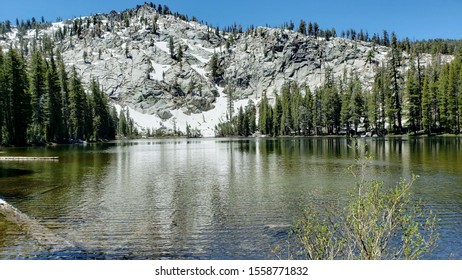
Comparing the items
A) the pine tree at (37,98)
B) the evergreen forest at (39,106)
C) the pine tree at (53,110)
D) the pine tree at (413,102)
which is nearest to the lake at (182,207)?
the evergreen forest at (39,106)

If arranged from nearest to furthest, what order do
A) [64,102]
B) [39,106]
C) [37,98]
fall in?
[39,106] < [37,98] < [64,102]

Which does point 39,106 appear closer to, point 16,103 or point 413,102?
point 16,103

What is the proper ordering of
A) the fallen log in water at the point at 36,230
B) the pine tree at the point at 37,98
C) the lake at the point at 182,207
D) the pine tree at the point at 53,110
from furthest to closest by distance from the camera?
1. the pine tree at the point at 53,110
2. the pine tree at the point at 37,98
3. the fallen log in water at the point at 36,230
4. the lake at the point at 182,207

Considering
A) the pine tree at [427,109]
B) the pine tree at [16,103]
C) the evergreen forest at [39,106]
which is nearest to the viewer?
the pine tree at [16,103]

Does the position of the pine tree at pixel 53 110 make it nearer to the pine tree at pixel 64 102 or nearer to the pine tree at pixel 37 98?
the pine tree at pixel 37 98

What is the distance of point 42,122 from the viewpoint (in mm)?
78250

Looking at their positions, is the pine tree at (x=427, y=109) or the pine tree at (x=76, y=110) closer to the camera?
the pine tree at (x=427, y=109)

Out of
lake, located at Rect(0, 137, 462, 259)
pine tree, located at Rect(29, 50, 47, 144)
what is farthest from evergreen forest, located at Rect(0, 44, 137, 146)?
lake, located at Rect(0, 137, 462, 259)

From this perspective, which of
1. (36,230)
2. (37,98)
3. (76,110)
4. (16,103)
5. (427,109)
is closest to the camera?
(36,230)

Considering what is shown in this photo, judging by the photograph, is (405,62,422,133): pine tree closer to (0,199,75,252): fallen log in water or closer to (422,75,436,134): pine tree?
(422,75,436,134): pine tree

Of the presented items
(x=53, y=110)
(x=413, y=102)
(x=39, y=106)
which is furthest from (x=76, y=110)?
(x=413, y=102)
